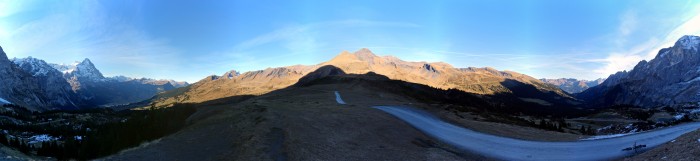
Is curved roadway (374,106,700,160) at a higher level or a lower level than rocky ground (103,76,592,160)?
lower

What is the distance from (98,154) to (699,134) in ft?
134

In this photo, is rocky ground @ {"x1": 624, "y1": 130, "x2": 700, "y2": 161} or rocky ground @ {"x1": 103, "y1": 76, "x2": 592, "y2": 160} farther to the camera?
rocky ground @ {"x1": 103, "y1": 76, "x2": 592, "y2": 160}

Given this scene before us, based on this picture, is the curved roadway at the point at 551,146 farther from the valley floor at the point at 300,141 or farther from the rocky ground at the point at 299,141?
the rocky ground at the point at 299,141

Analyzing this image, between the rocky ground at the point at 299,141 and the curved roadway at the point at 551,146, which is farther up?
the rocky ground at the point at 299,141

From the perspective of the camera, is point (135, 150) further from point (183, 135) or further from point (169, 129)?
point (169, 129)

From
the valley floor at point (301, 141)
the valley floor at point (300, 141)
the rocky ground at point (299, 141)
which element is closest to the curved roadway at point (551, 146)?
the valley floor at point (301, 141)

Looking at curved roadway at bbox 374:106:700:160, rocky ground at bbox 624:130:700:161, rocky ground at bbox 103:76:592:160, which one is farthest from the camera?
rocky ground at bbox 103:76:592:160

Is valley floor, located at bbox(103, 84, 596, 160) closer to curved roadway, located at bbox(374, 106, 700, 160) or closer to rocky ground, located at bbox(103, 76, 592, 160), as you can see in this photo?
rocky ground, located at bbox(103, 76, 592, 160)

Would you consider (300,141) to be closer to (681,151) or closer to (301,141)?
(301,141)

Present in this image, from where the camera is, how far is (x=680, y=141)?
23062 millimetres

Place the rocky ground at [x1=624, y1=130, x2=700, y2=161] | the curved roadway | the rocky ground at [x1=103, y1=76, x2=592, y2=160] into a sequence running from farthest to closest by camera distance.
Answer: the rocky ground at [x1=103, y1=76, x2=592, y2=160] < the curved roadway < the rocky ground at [x1=624, y1=130, x2=700, y2=161]

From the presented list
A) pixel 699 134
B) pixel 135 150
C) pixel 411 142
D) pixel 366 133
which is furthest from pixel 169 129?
pixel 699 134

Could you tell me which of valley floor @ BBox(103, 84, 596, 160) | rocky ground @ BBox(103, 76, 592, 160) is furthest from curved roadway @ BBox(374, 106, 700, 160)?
rocky ground @ BBox(103, 76, 592, 160)

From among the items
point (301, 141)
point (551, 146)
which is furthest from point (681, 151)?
point (301, 141)
